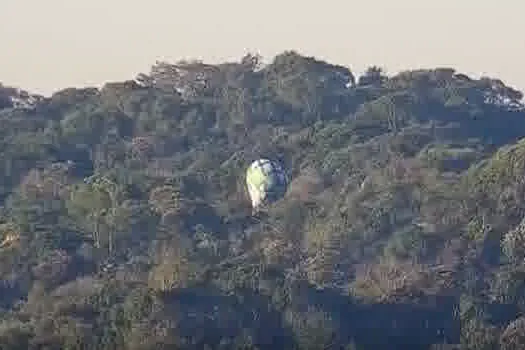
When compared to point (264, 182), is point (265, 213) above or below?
below

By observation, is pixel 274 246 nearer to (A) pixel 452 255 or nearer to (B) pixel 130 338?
(A) pixel 452 255

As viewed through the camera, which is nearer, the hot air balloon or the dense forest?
the dense forest

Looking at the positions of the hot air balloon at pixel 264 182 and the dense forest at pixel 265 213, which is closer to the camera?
the dense forest at pixel 265 213

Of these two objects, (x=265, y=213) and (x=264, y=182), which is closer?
(x=265, y=213)

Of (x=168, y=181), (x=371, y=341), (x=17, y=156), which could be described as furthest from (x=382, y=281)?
(x=17, y=156)
